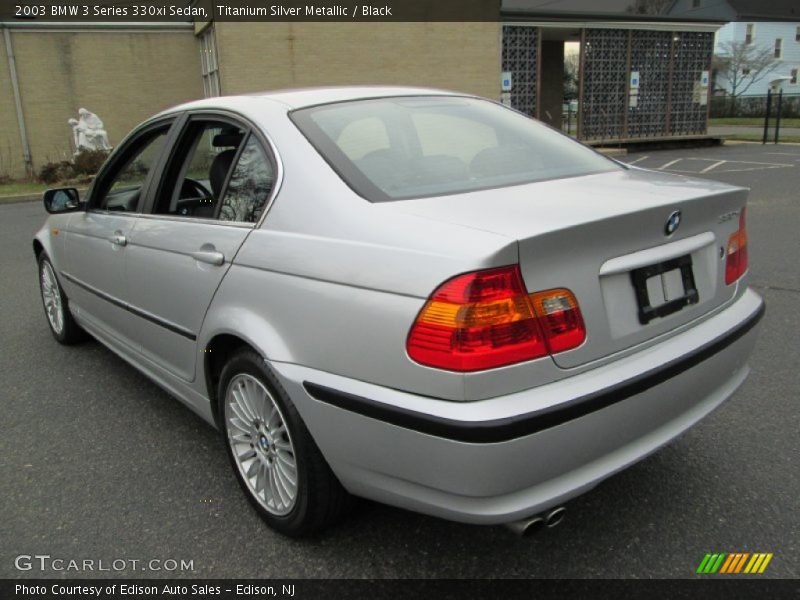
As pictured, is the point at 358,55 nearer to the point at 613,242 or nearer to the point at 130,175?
the point at 130,175

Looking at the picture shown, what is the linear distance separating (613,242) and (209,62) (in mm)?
23059

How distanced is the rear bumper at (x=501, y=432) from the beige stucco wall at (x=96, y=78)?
2460 centimetres

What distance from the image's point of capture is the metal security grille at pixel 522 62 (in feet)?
70.3

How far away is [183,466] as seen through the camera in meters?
3.01

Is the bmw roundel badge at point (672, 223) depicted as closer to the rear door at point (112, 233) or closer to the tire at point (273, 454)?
the tire at point (273, 454)

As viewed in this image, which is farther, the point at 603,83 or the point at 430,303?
the point at 603,83

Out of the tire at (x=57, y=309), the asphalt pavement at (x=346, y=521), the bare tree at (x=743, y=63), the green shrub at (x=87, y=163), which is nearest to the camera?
the asphalt pavement at (x=346, y=521)

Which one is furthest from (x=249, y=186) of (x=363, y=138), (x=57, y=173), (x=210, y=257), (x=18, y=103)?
(x=18, y=103)

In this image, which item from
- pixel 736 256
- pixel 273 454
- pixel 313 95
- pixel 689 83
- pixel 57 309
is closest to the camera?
pixel 273 454

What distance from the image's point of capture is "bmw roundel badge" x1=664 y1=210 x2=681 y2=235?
213 cm

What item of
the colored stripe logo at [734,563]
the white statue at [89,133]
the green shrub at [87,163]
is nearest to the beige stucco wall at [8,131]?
the white statue at [89,133]

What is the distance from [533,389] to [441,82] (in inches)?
881

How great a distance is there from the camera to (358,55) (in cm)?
2189

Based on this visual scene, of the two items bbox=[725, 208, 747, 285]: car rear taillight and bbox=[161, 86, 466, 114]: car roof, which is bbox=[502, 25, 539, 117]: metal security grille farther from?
bbox=[725, 208, 747, 285]: car rear taillight
